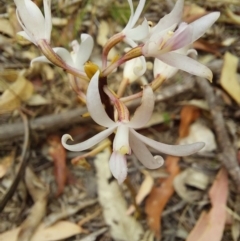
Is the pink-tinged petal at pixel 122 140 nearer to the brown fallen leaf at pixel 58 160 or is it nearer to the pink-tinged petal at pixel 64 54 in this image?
the pink-tinged petal at pixel 64 54

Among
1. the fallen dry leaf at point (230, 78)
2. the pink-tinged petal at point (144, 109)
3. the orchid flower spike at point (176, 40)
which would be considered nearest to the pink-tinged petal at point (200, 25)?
the orchid flower spike at point (176, 40)

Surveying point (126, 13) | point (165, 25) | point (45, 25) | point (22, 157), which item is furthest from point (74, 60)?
point (126, 13)

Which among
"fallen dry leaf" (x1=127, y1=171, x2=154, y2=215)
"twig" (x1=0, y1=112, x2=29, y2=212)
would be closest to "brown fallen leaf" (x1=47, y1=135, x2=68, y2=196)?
"twig" (x1=0, y1=112, x2=29, y2=212)

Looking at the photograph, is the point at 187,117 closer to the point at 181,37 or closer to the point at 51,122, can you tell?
the point at 51,122

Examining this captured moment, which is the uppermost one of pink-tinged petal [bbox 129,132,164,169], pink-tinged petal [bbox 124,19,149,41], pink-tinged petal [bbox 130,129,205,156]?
pink-tinged petal [bbox 124,19,149,41]

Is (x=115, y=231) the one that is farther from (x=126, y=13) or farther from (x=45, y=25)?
(x=126, y=13)

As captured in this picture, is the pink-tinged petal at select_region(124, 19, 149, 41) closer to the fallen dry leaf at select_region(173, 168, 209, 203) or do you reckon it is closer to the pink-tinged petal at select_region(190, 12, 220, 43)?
the pink-tinged petal at select_region(190, 12, 220, 43)
